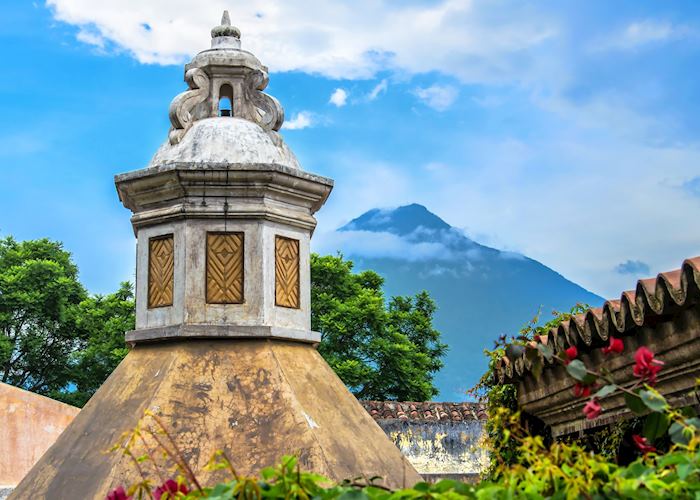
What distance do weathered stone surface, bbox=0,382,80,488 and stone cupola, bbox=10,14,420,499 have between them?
8.43m

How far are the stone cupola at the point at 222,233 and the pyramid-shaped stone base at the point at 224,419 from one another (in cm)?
14

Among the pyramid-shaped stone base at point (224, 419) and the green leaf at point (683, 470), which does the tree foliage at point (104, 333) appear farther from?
the green leaf at point (683, 470)

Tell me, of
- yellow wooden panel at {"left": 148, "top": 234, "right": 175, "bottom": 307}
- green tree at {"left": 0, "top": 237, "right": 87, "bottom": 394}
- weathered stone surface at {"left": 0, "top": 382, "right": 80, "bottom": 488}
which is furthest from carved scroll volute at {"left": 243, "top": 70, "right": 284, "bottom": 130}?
green tree at {"left": 0, "top": 237, "right": 87, "bottom": 394}

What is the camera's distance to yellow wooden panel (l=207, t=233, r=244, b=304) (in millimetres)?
4969

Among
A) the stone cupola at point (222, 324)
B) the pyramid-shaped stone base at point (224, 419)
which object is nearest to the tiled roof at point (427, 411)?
the stone cupola at point (222, 324)

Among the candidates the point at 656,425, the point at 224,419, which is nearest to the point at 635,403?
the point at 656,425

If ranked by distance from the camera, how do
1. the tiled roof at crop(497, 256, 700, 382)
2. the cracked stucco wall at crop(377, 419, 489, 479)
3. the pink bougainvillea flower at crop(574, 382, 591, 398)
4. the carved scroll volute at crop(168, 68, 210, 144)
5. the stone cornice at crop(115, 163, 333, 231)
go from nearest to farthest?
the pink bougainvillea flower at crop(574, 382, 591, 398) → the tiled roof at crop(497, 256, 700, 382) → the stone cornice at crop(115, 163, 333, 231) → the carved scroll volute at crop(168, 68, 210, 144) → the cracked stucco wall at crop(377, 419, 489, 479)

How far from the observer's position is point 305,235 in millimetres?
5348

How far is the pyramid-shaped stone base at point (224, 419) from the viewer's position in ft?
14.5

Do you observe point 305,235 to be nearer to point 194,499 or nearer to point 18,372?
point 194,499

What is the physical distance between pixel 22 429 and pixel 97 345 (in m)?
16.5

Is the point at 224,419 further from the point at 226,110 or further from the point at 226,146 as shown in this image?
the point at 226,110

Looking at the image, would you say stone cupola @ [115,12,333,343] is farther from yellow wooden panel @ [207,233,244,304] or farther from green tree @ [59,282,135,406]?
green tree @ [59,282,135,406]

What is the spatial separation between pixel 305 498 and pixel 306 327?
136 inches
